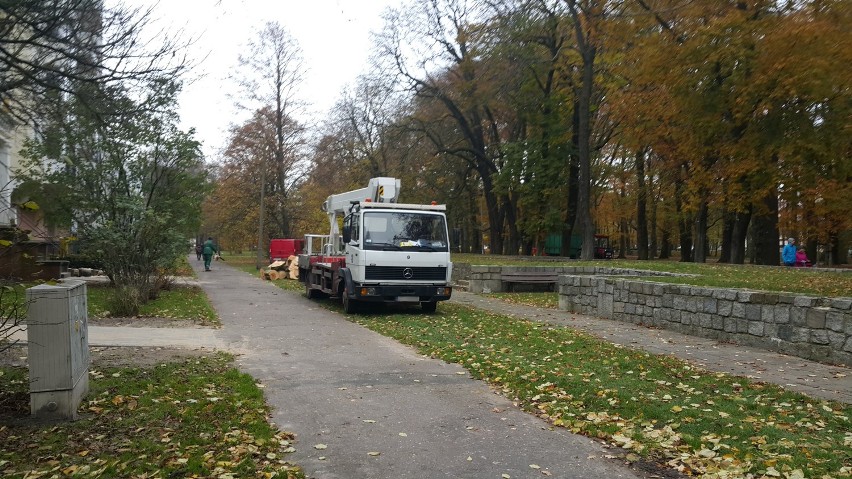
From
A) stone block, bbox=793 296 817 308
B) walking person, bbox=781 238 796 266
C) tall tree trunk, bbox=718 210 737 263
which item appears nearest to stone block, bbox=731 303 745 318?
stone block, bbox=793 296 817 308

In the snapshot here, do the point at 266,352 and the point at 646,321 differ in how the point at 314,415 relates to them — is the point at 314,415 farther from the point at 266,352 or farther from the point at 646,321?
the point at 646,321

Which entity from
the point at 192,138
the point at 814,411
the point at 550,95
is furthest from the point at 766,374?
the point at 550,95

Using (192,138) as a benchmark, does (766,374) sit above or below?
below

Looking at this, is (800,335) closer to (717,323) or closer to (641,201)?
(717,323)

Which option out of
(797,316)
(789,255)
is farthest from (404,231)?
(789,255)

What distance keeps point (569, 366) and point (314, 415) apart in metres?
3.68

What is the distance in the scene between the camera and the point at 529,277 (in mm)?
20766

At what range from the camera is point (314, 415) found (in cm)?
627

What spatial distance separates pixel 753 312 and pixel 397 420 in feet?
21.6

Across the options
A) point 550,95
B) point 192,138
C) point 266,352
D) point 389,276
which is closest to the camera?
point 266,352

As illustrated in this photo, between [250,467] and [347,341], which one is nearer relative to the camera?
[250,467]

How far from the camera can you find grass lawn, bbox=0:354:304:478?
15.4 ft

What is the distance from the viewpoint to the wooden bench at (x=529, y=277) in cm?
2072

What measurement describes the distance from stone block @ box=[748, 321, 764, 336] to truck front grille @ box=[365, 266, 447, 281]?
665cm
